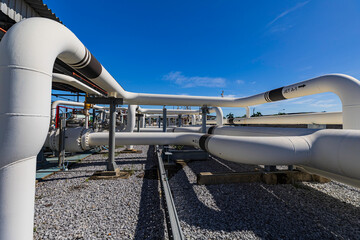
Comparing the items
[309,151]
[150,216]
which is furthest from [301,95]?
[150,216]

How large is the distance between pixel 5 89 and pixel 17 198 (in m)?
0.87

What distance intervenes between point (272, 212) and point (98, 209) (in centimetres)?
301

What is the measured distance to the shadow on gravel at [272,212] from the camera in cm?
221

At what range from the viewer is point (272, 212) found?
8.58 feet

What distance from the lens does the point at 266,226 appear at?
228 cm

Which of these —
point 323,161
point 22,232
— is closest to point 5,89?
point 22,232

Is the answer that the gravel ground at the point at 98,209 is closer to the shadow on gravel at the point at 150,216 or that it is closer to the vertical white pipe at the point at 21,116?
the shadow on gravel at the point at 150,216

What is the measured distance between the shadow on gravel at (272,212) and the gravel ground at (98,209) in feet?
1.85

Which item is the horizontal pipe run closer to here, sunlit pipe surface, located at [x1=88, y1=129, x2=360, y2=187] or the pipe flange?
the pipe flange

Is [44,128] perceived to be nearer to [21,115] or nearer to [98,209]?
[21,115]

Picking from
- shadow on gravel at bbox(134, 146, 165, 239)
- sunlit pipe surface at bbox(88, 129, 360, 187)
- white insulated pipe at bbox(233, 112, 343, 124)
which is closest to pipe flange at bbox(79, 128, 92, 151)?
shadow on gravel at bbox(134, 146, 165, 239)

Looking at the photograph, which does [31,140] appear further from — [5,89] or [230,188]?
[230,188]

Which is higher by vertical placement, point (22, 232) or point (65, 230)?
point (22, 232)

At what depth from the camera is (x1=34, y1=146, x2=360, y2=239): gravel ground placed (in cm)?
216
